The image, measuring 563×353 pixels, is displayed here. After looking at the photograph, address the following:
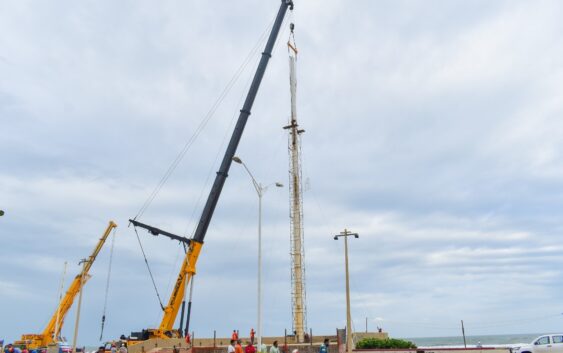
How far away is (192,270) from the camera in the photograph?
41156 mm

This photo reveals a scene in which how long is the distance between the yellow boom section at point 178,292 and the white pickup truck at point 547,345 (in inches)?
970

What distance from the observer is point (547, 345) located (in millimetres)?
29938

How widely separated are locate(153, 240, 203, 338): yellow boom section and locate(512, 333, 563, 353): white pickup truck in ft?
80.8

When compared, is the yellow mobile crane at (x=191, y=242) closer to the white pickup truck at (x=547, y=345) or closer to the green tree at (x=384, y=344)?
the green tree at (x=384, y=344)

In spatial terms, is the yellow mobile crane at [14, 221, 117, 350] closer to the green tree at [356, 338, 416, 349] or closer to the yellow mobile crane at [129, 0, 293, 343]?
the yellow mobile crane at [129, 0, 293, 343]

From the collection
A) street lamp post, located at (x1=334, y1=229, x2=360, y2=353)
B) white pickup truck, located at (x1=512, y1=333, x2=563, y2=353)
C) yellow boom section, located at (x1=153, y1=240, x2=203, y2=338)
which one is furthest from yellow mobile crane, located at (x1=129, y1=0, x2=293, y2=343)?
white pickup truck, located at (x1=512, y1=333, x2=563, y2=353)

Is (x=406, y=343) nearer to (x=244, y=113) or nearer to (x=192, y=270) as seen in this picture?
(x=192, y=270)

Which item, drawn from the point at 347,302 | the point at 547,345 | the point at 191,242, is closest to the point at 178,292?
the point at 191,242

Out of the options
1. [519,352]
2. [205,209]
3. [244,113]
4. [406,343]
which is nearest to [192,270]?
[205,209]

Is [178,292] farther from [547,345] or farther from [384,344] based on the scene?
[547,345]

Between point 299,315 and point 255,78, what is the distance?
23095 mm

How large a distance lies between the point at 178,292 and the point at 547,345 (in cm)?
2642

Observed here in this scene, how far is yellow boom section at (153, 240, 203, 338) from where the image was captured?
40000 millimetres

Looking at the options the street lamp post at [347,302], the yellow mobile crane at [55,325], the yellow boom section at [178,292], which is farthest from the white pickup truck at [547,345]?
the yellow mobile crane at [55,325]
